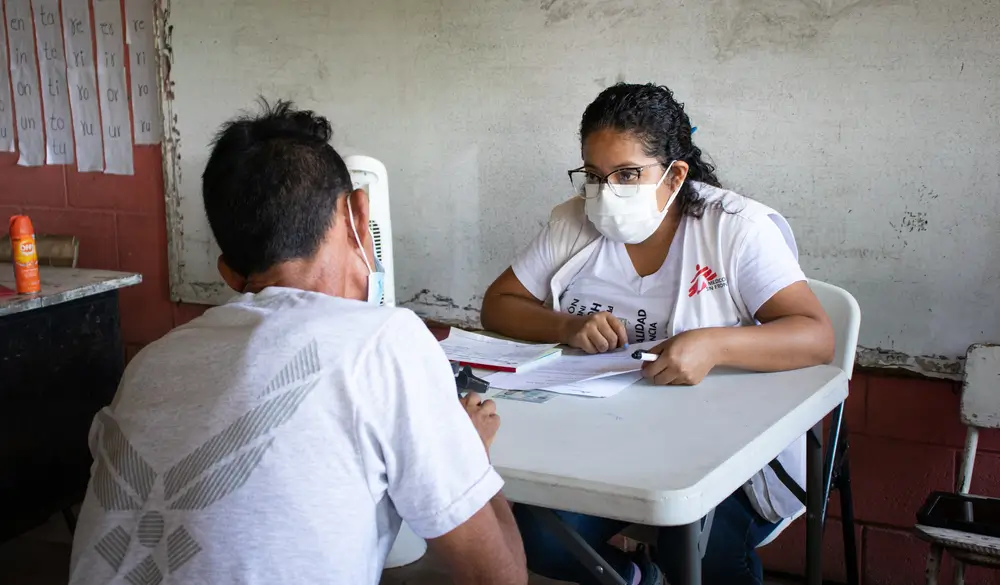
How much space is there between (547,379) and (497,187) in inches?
49.9

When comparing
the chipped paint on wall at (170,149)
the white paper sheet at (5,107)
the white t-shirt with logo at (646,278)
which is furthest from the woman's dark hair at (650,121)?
the white paper sheet at (5,107)

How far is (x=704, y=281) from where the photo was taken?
6.20 feet

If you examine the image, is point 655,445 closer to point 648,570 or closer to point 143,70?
point 648,570

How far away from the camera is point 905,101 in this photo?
225 cm

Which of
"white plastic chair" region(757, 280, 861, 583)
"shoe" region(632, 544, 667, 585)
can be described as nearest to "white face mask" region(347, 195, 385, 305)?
"shoe" region(632, 544, 667, 585)

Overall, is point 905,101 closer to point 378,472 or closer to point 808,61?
point 808,61

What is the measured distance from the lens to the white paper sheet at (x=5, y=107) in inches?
142

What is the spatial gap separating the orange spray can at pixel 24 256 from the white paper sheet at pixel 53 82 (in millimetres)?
1117

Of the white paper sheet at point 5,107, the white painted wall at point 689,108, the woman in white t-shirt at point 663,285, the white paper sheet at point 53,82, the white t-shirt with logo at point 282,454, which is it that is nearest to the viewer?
the white t-shirt with logo at point 282,454

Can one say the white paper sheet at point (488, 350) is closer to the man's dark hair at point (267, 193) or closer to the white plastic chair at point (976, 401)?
the man's dark hair at point (267, 193)

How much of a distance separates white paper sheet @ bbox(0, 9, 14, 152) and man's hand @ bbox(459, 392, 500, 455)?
311 centimetres

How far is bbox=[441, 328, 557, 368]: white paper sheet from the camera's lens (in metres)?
1.75

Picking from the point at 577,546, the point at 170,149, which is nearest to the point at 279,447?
the point at 577,546

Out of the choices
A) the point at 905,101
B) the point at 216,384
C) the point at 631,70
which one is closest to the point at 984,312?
the point at 905,101
